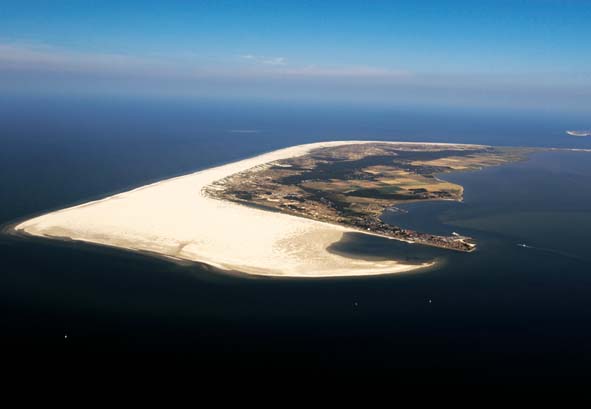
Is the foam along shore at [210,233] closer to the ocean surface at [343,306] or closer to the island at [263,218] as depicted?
the island at [263,218]

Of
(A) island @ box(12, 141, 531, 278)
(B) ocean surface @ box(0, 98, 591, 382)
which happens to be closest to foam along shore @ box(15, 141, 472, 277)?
(A) island @ box(12, 141, 531, 278)

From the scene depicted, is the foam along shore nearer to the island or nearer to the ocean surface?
the island

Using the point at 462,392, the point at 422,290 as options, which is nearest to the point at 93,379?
the point at 462,392

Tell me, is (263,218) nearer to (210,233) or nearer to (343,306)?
(210,233)

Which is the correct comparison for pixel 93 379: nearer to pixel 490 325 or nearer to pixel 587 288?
pixel 490 325

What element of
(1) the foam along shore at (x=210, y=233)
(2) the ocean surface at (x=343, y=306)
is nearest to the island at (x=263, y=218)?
(1) the foam along shore at (x=210, y=233)

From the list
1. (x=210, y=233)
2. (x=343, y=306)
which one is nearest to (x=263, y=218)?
(x=210, y=233)
